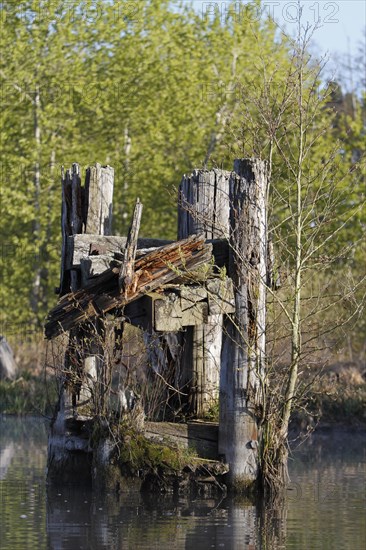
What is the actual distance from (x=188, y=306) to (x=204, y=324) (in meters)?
1.39

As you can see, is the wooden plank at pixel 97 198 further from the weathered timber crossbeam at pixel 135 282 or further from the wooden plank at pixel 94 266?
the weathered timber crossbeam at pixel 135 282

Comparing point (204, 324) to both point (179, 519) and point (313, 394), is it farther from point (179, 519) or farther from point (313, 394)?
point (313, 394)

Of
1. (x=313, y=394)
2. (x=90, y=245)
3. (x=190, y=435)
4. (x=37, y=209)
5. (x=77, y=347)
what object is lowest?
(x=190, y=435)

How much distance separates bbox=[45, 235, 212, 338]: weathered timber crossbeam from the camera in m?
11.3

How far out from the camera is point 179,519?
10.6 metres

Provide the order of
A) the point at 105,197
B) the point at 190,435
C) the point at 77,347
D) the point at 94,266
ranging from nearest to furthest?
the point at 94,266 < the point at 190,435 < the point at 77,347 < the point at 105,197

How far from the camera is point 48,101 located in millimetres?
28969

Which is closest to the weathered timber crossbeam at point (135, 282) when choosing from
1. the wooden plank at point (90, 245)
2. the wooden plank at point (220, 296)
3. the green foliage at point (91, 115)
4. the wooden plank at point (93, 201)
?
the wooden plank at point (220, 296)

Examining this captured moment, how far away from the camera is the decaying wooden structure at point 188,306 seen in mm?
11359

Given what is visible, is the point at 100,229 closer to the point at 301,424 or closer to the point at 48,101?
the point at 301,424

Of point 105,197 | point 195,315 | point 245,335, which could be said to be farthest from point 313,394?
point 195,315

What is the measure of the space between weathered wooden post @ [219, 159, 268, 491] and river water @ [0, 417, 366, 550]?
0.53 metres

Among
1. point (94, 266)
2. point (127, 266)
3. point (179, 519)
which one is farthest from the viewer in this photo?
point (94, 266)

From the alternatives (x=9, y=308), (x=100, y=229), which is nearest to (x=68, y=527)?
(x=100, y=229)
